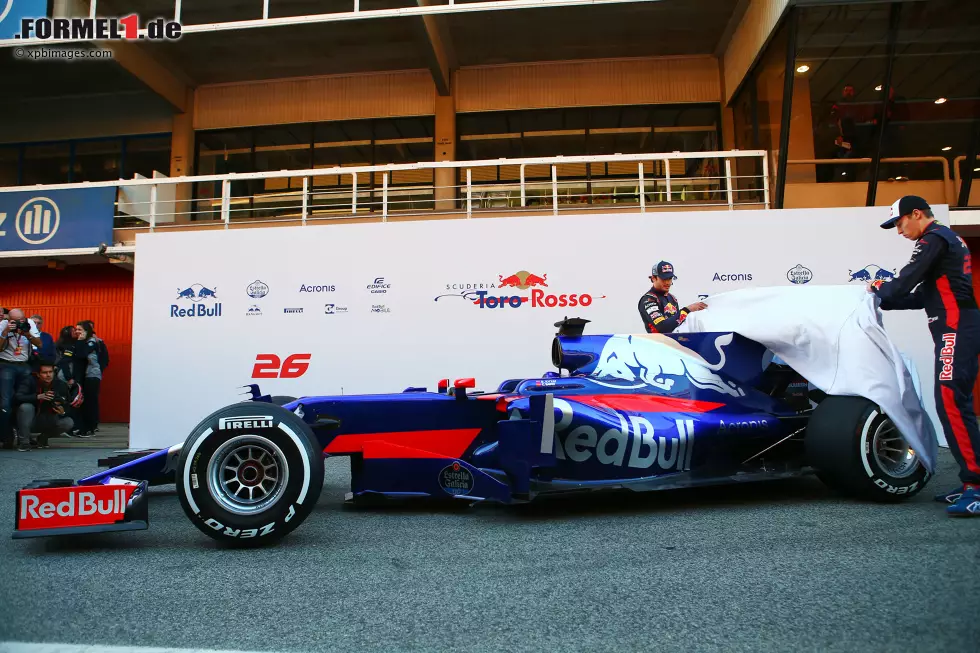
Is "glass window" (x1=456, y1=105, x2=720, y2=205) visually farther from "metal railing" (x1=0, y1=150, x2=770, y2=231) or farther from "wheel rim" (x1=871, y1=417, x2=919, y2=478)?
"wheel rim" (x1=871, y1=417, x2=919, y2=478)

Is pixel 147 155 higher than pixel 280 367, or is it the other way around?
pixel 147 155

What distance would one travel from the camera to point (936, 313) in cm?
364

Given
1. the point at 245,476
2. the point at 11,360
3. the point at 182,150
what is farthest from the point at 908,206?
the point at 182,150

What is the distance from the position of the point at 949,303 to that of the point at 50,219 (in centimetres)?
1350

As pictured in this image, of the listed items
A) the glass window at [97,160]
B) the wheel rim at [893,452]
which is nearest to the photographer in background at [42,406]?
the glass window at [97,160]

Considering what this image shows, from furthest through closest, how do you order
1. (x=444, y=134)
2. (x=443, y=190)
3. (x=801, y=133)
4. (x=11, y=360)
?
(x=444, y=134)
(x=443, y=190)
(x=801, y=133)
(x=11, y=360)

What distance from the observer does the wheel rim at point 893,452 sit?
3768 millimetres

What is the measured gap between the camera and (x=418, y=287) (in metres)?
8.76

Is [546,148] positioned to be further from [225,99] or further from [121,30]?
[121,30]

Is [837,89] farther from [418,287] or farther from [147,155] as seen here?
[147,155]

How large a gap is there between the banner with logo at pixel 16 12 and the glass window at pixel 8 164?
636 cm

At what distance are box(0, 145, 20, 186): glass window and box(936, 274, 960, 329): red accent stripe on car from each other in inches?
747

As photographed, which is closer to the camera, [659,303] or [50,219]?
[659,303]

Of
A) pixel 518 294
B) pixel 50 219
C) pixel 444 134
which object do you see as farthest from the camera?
pixel 444 134
